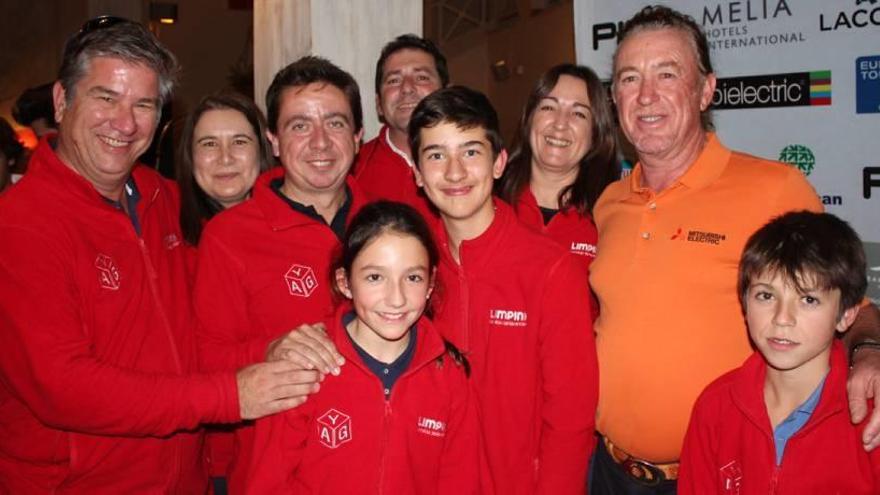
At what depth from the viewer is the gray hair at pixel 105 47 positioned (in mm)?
2498

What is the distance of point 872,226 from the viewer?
381 centimetres

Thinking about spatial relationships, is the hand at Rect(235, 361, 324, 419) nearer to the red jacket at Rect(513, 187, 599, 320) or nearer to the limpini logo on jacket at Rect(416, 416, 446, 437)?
the limpini logo on jacket at Rect(416, 416, 446, 437)

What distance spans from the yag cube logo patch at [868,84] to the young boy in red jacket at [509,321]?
2174mm

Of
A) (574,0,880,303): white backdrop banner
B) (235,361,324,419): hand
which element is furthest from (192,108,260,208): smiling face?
(574,0,880,303): white backdrop banner

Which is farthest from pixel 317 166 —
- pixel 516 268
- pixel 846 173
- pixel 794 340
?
pixel 846 173

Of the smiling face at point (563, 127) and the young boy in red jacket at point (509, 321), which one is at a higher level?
the smiling face at point (563, 127)

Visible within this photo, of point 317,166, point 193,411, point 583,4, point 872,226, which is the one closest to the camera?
point 193,411

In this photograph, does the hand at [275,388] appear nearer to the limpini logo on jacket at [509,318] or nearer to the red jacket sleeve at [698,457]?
the limpini logo on jacket at [509,318]

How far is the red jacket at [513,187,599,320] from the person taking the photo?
3.15m

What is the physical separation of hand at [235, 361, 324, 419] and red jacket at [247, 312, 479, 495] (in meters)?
0.04

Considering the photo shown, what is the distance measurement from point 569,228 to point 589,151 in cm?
39

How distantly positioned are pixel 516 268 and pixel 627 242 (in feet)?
1.51

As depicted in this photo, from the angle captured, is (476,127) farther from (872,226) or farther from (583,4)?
(583,4)

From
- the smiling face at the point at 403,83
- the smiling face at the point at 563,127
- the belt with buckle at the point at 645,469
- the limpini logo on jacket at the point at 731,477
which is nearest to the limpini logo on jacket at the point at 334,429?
the belt with buckle at the point at 645,469
